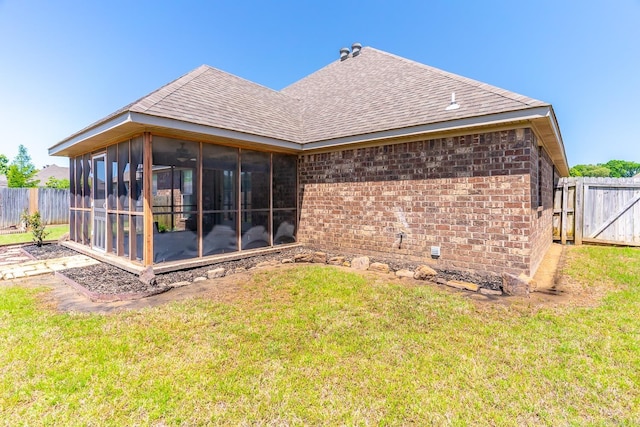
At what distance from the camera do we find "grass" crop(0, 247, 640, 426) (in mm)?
2287

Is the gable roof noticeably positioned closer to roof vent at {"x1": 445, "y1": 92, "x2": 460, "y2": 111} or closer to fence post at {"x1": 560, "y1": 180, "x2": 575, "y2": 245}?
roof vent at {"x1": 445, "y1": 92, "x2": 460, "y2": 111}

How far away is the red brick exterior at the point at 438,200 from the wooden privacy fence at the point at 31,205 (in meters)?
15.5

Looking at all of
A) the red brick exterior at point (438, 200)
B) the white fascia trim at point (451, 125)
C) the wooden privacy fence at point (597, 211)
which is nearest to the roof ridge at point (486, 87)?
the white fascia trim at point (451, 125)

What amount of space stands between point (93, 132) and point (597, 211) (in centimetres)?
1490

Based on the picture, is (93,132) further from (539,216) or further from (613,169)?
(613,169)

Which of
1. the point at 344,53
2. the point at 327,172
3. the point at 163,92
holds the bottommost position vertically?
the point at 327,172

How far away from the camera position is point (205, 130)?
6.38 metres

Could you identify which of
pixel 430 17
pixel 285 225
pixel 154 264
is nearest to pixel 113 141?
pixel 154 264

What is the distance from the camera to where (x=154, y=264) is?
6.27 meters

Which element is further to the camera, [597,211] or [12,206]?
[12,206]

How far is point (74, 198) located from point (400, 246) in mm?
10500

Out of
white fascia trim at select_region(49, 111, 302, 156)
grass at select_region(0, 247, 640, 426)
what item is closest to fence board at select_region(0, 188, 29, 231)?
white fascia trim at select_region(49, 111, 302, 156)

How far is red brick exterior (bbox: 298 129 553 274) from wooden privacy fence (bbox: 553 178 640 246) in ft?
15.3

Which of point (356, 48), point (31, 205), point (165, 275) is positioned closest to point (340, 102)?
point (356, 48)
